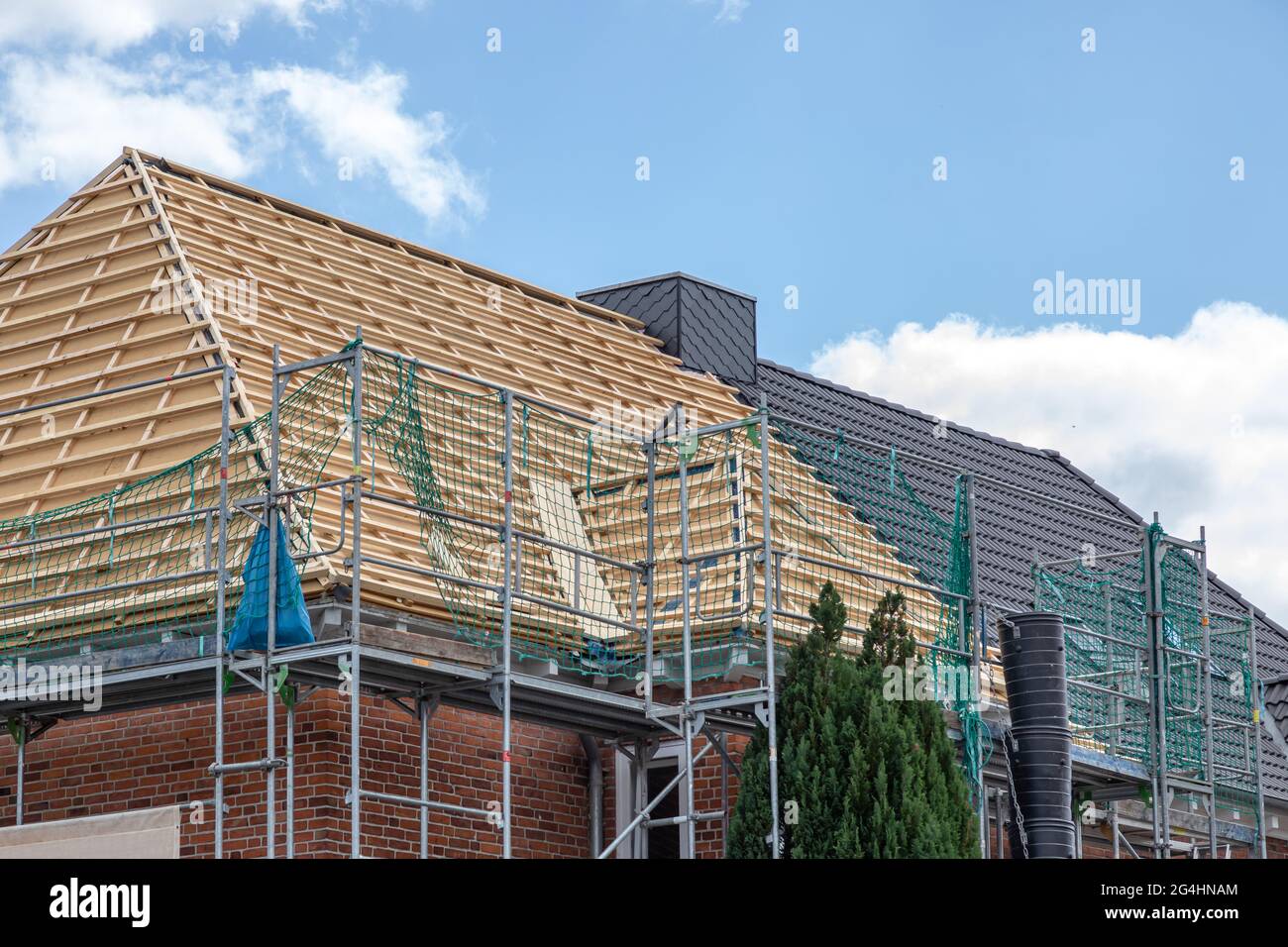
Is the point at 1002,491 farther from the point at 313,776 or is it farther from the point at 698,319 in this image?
the point at 313,776

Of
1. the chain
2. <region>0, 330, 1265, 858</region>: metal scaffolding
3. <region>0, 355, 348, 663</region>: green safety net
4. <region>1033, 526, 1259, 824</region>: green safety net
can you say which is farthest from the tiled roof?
<region>0, 355, 348, 663</region>: green safety net

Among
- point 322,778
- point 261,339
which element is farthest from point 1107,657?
point 261,339

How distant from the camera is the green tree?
13398 millimetres

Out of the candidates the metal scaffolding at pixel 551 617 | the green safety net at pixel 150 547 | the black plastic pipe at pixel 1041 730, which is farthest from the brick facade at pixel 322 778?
the black plastic pipe at pixel 1041 730

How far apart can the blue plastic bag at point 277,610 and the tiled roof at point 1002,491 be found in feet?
27.8

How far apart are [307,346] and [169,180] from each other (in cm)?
328

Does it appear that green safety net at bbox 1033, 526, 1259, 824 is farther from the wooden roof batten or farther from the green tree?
the green tree

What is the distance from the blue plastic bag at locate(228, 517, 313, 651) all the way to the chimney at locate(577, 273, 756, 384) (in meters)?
10.3

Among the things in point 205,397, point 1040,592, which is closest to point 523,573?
point 205,397

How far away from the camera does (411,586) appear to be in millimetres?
14625

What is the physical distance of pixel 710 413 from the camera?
2131cm

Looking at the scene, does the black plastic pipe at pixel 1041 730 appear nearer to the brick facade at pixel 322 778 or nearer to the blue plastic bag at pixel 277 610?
the brick facade at pixel 322 778

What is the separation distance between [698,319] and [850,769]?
10.9 m
